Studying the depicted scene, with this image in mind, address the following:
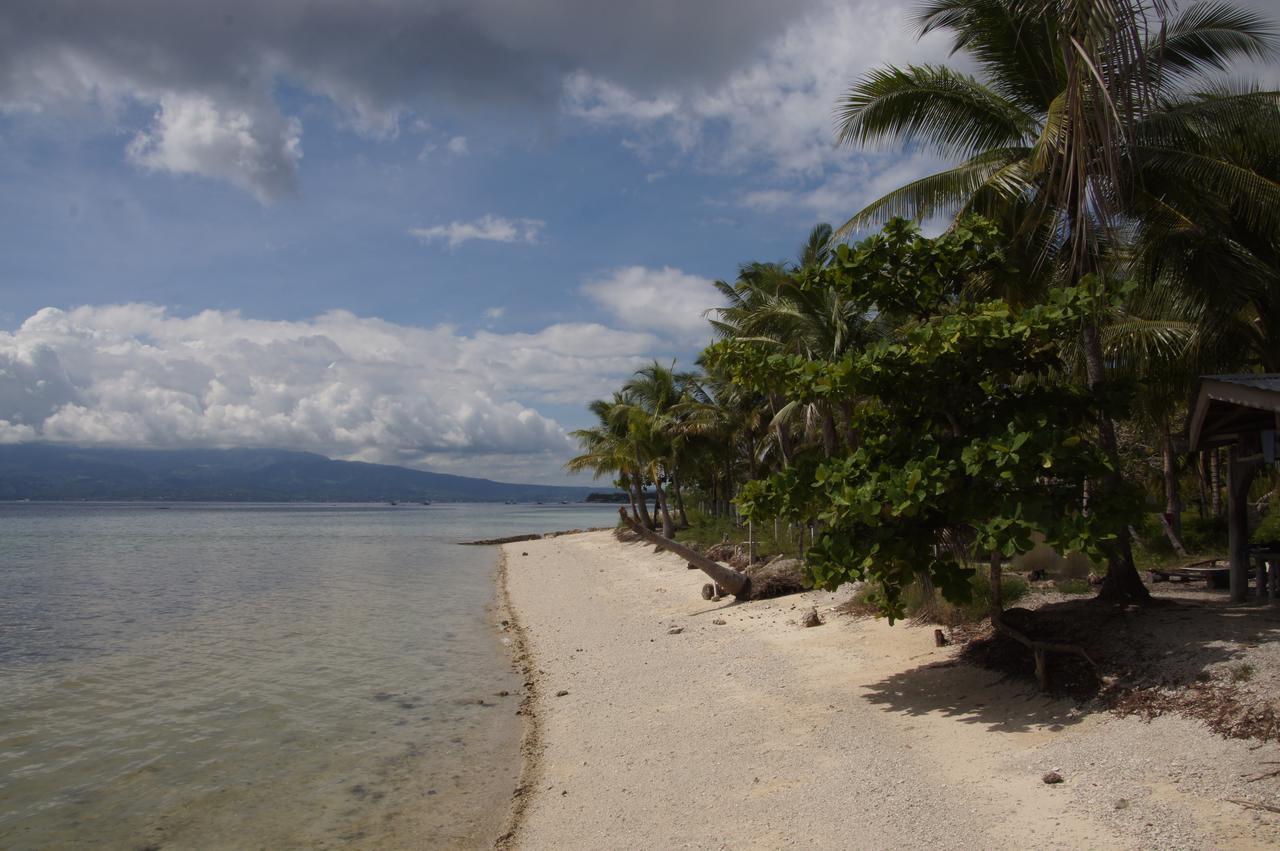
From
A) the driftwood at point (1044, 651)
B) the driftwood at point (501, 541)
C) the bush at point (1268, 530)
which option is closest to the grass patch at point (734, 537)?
the bush at point (1268, 530)

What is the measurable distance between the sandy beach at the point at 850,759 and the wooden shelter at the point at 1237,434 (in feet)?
11.0

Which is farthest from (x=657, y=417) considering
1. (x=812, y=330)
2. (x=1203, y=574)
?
(x=1203, y=574)

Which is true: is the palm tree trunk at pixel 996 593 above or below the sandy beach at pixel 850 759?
above

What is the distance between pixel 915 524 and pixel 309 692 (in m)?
9.18

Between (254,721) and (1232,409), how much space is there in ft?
40.1

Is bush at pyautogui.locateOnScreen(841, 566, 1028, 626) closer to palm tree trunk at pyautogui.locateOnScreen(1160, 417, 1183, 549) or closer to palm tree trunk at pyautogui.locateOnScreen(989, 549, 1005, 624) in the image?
palm tree trunk at pyautogui.locateOnScreen(989, 549, 1005, 624)

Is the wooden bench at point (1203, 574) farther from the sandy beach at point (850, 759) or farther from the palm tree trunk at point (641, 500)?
the palm tree trunk at point (641, 500)

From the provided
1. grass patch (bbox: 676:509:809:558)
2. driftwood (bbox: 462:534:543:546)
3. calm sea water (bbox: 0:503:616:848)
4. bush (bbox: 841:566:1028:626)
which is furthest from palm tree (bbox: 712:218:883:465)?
driftwood (bbox: 462:534:543:546)

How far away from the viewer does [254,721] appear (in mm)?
10758

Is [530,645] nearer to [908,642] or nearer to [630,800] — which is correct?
[908,642]

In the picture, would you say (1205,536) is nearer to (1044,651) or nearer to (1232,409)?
(1232,409)

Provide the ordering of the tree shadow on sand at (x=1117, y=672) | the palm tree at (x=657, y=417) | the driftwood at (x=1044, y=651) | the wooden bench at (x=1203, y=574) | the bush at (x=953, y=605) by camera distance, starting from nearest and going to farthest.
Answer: the tree shadow on sand at (x=1117, y=672) < the driftwood at (x=1044, y=651) < the bush at (x=953, y=605) < the wooden bench at (x=1203, y=574) < the palm tree at (x=657, y=417)

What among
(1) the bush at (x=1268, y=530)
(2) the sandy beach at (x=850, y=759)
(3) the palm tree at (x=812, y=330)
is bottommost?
(2) the sandy beach at (x=850, y=759)

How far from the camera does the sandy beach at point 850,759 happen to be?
5.35 meters
